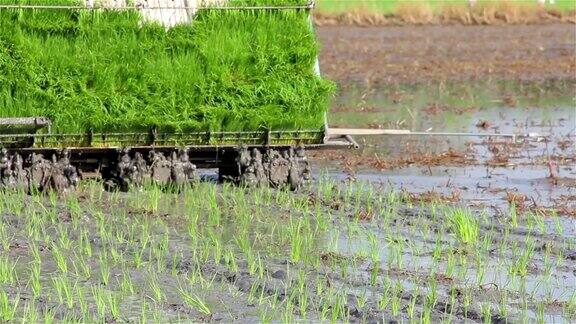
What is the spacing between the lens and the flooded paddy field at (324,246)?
7.41 meters

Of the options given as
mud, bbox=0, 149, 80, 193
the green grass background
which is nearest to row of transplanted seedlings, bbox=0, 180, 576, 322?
mud, bbox=0, 149, 80, 193

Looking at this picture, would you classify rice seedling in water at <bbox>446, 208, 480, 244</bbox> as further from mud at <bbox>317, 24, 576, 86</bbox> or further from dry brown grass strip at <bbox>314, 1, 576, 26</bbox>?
dry brown grass strip at <bbox>314, 1, 576, 26</bbox>

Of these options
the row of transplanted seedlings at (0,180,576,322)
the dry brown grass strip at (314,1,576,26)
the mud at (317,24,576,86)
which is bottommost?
the row of transplanted seedlings at (0,180,576,322)

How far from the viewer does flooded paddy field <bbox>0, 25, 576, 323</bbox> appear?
741cm

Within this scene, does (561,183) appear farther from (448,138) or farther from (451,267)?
(451,267)

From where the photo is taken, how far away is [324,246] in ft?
30.0

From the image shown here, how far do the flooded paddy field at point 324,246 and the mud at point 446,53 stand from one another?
730 centimetres

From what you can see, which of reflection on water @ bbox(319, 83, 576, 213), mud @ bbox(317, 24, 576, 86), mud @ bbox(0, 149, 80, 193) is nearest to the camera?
mud @ bbox(0, 149, 80, 193)

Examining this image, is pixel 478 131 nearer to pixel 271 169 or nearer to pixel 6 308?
pixel 271 169

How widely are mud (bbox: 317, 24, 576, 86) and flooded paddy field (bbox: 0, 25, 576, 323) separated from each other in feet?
23.9

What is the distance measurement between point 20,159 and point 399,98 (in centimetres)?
867

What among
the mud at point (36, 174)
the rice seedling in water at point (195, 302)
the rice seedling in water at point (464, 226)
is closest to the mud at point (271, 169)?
the mud at point (36, 174)

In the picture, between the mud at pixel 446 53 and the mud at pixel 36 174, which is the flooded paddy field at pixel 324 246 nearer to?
the mud at pixel 36 174

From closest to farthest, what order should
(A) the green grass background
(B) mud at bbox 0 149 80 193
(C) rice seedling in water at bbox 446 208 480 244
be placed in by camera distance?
(C) rice seedling in water at bbox 446 208 480 244 → (B) mud at bbox 0 149 80 193 → (A) the green grass background
